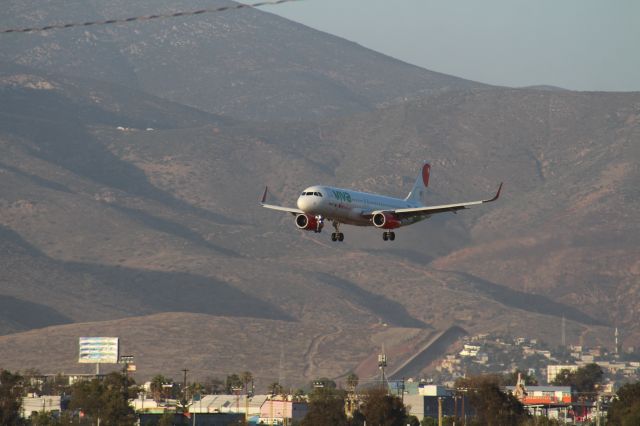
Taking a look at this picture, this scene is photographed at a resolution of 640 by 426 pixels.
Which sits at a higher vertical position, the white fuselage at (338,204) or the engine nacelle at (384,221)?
the white fuselage at (338,204)

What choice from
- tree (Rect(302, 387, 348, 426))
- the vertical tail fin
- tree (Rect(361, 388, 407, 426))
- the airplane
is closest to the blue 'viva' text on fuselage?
the airplane

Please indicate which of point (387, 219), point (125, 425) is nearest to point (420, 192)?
point (387, 219)

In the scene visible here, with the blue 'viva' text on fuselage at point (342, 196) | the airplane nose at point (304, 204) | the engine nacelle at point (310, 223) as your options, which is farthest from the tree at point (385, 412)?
the airplane nose at point (304, 204)

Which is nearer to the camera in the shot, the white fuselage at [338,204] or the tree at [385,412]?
the white fuselage at [338,204]

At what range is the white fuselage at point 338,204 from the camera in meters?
135

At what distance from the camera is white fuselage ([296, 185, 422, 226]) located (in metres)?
135

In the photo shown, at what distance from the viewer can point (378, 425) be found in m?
190

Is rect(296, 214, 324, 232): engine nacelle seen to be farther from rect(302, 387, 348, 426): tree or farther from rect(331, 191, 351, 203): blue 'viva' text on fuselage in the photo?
rect(302, 387, 348, 426): tree

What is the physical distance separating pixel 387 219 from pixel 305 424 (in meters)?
54.1

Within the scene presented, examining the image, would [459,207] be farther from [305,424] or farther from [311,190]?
[305,424]

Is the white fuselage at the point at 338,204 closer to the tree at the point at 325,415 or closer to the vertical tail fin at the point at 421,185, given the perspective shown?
the vertical tail fin at the point at 421,185

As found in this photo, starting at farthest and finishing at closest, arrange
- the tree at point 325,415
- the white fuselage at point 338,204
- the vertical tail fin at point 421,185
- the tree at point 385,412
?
the tree at point 385,412
the tree at point 325,415
the vertical tail fin at point 421,185
the white fuselage at point 338,204

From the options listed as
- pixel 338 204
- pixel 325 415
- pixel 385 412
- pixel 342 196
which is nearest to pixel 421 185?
pixel 342 196

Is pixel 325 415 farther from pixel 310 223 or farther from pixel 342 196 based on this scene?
pixel 310 223
